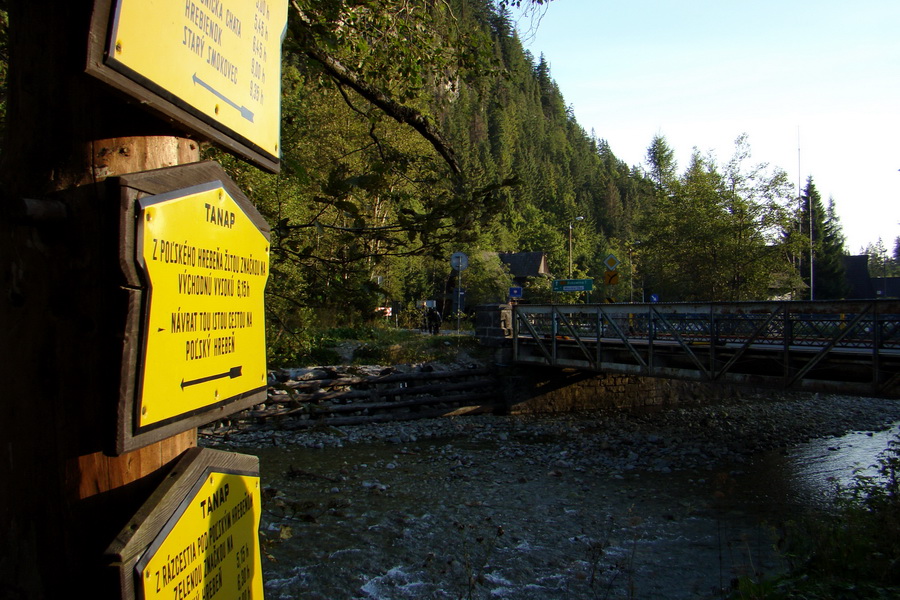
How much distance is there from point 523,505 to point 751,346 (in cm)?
693

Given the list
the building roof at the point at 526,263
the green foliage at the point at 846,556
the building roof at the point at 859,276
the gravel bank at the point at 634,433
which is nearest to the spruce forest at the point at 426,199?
the gravel bank at the point at 634,433

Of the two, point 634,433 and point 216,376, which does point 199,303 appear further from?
point 634,433

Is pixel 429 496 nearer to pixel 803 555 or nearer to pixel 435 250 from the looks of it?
pixel 803 555

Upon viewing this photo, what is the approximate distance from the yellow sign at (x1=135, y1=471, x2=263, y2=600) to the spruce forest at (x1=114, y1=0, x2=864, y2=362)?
158 cm

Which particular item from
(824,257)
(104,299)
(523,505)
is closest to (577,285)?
(523,505)

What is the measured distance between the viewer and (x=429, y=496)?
9836 mm

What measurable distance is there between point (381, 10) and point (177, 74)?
5.71 metres

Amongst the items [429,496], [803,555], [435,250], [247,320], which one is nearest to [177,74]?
[247,320]

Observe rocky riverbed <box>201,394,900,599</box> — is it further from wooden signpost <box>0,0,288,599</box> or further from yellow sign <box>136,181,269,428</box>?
wooden signpost <box>0,0,288,599</box>

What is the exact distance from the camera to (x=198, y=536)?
1653mm

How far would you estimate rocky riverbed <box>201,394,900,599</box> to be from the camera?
21.8ft

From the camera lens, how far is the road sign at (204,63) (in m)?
1.39

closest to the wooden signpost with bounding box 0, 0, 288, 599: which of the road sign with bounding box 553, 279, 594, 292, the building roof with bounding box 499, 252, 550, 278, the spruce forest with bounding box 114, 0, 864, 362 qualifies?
the spruce forest with bounding box 114, 0, 864, 362

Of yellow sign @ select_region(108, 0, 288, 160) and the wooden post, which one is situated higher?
yellow sign @ select_region(108, 0, 288, 160)
